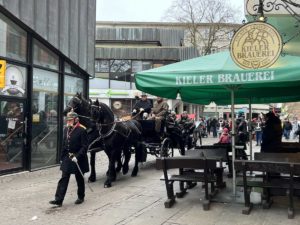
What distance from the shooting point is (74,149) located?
8281mm

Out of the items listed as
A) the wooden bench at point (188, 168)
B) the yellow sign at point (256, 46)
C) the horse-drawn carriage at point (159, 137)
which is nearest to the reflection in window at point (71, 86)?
the horse-drawn carriage at point (159, 137)

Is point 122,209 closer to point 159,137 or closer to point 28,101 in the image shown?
point 159,137

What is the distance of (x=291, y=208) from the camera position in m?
7.12

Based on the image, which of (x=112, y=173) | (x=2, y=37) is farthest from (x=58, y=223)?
(x=2, y=37)

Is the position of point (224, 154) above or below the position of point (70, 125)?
below

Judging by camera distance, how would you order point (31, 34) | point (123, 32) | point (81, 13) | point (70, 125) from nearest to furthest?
point (70, 125)
point (31, 34)
point (81, 13)
point (123, 32)

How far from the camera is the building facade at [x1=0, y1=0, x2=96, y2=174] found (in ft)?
39.1

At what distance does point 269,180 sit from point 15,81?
7692 millimetres

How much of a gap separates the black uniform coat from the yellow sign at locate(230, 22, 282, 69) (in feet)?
11.0

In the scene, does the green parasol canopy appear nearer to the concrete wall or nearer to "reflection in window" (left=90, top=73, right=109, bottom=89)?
the concrete wall

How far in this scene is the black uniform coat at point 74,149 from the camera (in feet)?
26.8

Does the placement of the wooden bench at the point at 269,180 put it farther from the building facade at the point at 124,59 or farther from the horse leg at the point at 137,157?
the building facade at the point at 124,59

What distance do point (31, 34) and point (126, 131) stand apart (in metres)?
4.38

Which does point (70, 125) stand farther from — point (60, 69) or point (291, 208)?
point (60, 69)
